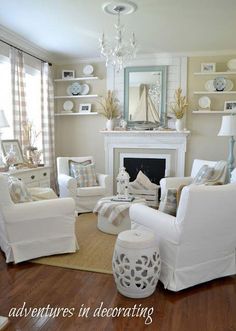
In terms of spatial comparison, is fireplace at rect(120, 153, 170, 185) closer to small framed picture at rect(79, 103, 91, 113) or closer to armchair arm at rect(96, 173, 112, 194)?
armchair arm at rect(96, 173, 112, 194)

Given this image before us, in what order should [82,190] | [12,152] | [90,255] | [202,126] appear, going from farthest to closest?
[202,126] < [82,190] < [12,152] < [90,255]

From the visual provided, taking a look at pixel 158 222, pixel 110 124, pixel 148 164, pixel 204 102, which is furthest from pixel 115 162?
pixel 158 222

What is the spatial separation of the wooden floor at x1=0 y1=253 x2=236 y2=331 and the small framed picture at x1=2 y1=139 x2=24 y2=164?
177cm

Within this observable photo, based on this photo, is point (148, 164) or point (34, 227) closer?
point (34, 227)

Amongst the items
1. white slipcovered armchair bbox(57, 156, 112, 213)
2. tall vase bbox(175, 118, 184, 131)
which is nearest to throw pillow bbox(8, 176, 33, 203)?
white slipcovered armchair bbox(57, 156, 112, 213)

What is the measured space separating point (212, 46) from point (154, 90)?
118 centimetres

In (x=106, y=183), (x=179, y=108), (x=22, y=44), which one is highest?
(x=22, y=44)

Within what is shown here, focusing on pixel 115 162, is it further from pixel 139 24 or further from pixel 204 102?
pixel 139 24

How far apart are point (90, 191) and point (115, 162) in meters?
1.31

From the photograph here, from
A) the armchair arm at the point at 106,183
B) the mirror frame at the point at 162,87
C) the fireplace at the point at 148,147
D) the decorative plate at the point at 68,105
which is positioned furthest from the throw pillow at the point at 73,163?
the decorative plate at the point at 68,105

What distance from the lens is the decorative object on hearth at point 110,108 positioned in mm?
5285

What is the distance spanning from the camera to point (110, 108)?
207 inches

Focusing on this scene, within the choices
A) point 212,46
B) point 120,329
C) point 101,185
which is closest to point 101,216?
point 101,185

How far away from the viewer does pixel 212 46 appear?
4.74 metres
